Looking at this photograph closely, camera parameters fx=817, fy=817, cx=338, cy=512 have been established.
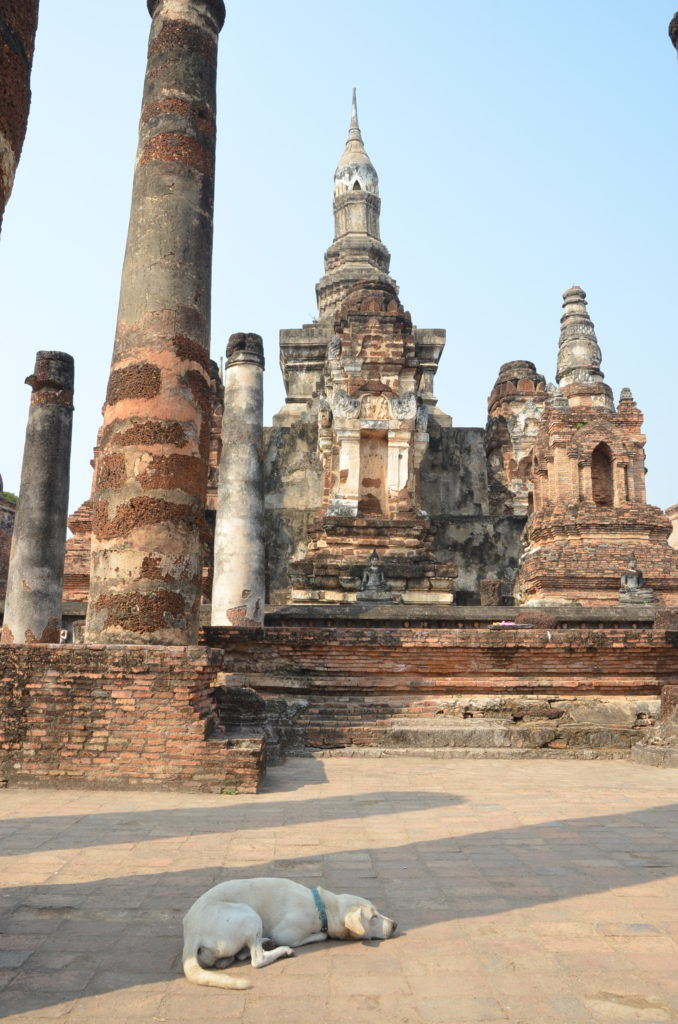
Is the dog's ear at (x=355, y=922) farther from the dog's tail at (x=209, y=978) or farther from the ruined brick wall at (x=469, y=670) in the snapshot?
the ruined brick wall at (x=469, y=670)

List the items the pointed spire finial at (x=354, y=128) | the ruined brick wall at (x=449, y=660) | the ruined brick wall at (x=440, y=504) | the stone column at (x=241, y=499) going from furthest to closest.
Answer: the pointed spire finial at (x=354, y=128)
the ruined brick wall at (x=440, y=504)
the stone column at (x=241, y=499)
the ruined brick wall at (x=449, y=660)

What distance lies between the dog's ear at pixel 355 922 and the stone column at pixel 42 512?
990cm

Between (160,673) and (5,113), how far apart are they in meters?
4.39

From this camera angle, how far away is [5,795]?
583cm

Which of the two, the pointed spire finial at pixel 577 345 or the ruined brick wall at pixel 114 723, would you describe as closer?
the ruined brick wall at pixel 114 723

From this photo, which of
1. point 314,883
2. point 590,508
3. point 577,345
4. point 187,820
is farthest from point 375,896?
point 577,345

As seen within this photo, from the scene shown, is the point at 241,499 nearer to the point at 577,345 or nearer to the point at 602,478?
the point at 602,478

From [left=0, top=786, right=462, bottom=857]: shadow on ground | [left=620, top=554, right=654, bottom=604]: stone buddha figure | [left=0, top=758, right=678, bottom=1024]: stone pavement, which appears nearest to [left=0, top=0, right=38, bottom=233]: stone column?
[left=0, top=758, right=678, bottom=1024]: stone pavement

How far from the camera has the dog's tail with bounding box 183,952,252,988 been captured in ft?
8.65

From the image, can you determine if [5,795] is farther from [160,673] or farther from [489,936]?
[489,936]

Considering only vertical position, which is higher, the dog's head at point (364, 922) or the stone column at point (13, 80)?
the stone column at point (13, 80)

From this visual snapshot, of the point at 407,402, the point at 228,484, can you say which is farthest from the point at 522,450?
the point at 228,484

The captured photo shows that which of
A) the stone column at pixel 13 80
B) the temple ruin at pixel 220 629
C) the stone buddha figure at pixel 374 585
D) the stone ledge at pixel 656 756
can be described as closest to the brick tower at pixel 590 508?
the temple ruin at pixel 220 629

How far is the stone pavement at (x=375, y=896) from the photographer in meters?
2.53
